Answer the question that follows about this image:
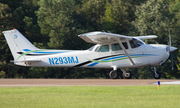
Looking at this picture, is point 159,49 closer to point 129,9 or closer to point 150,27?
point 150,27

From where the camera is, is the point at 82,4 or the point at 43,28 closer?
the point at 43,28

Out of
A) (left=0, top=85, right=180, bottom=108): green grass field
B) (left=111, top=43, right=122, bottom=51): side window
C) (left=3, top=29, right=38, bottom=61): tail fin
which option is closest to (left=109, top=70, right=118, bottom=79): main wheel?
(left=111, top=43, right=122, bottom=51): side window

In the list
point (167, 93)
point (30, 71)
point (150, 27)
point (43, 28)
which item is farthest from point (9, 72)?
point (167, 93)

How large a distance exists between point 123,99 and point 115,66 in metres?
7.93

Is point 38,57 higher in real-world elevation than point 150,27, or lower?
lower

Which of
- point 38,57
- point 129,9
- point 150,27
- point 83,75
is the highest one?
point 129,9

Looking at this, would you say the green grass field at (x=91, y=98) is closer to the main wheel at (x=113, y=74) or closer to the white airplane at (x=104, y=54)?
the white airplane at (x=104, y=54)

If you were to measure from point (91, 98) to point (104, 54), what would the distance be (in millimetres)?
7839

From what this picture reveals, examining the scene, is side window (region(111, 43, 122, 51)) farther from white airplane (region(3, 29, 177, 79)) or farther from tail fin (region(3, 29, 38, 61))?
tail fin (region(3, 29, 38, 61))

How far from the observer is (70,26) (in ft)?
106

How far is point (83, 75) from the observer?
3145cm

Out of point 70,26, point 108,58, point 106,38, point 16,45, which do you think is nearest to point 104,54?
point 108,58

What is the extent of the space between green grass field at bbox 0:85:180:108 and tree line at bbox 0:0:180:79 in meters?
19.1

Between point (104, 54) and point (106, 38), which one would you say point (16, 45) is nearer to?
point (104, 54)
